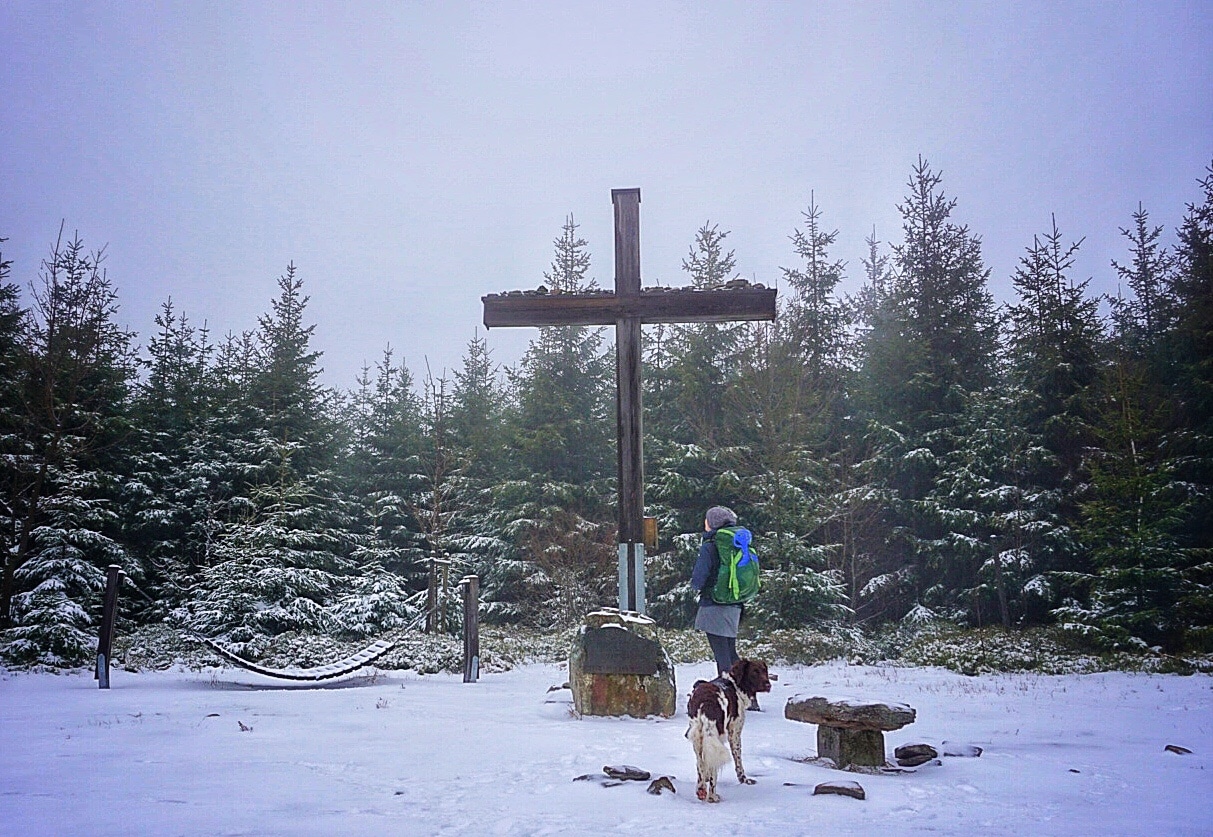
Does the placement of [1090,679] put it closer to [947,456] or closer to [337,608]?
[947,456]

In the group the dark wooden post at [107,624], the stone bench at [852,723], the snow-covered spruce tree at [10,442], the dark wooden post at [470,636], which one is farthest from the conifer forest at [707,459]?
the stone bench at [852,723]

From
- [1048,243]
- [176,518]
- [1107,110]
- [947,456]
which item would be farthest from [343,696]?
[1107,110]

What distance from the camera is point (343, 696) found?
9531mm

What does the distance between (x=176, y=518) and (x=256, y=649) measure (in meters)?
7.44

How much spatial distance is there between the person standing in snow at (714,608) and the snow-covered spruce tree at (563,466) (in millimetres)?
11806

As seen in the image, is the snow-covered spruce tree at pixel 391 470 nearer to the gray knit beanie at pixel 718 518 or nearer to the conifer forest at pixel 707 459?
the conifer forest at pixel 707 459

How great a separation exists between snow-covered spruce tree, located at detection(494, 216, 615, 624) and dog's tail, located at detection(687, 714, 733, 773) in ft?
48.3

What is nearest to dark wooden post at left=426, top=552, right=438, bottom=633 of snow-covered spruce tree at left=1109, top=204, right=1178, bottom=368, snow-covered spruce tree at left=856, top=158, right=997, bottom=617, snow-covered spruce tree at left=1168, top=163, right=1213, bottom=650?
snow-covered spruce tree at left=856, top=158, right=997, bottom=617

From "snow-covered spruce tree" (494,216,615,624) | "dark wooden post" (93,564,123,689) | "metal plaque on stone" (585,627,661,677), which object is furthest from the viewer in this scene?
"snow-covered spruce tree" (494,216,615,624)

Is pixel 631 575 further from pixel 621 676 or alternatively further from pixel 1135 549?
pixel 1135 549

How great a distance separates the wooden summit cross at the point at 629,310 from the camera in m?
9.55

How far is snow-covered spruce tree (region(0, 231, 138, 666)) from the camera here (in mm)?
13750

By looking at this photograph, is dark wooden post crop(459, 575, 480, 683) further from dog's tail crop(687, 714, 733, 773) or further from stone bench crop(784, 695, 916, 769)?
dog's tail crop(687, 714, 733, 773)

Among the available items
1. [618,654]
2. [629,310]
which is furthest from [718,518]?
[629,310]
